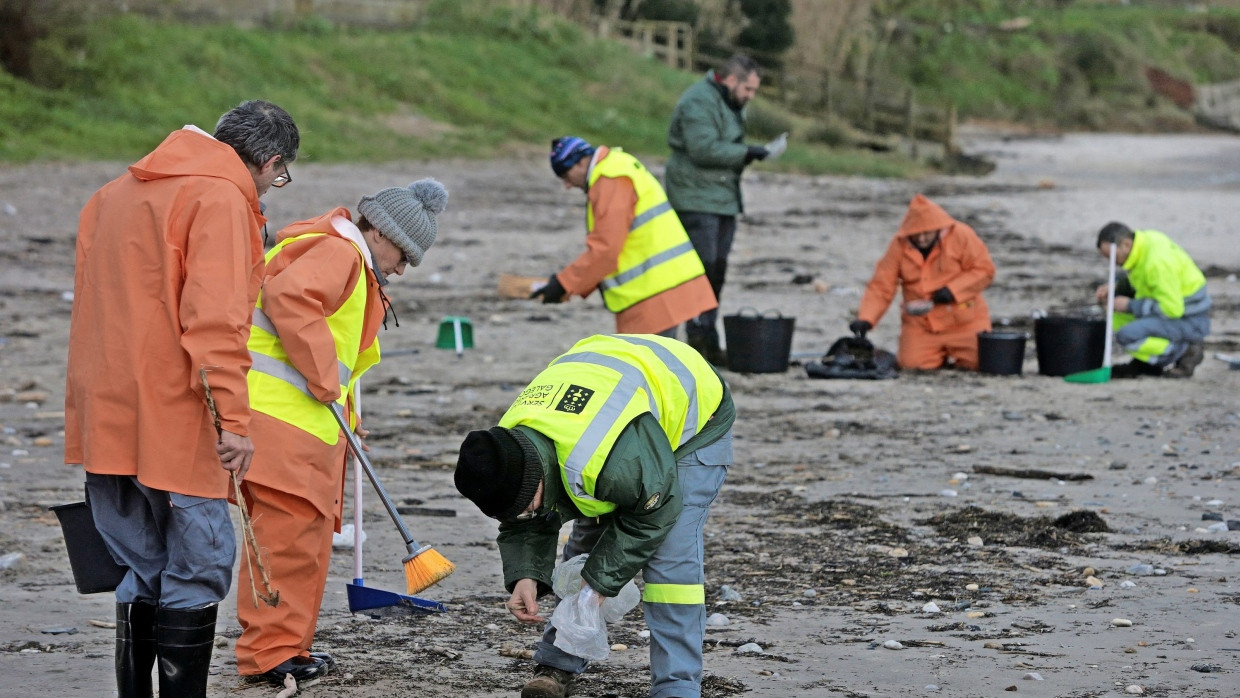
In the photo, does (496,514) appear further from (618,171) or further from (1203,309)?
(1203,309)

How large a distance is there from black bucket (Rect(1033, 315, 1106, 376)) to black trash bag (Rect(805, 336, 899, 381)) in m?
1.01

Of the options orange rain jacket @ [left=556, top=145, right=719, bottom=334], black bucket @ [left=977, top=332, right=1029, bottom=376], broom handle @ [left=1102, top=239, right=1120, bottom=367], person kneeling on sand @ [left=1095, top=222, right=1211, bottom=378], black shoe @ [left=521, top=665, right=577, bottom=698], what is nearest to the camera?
black shoe @ [left=521, top=665, right=577, bottom=698]

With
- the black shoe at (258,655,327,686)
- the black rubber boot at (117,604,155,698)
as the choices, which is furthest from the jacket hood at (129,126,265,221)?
the black shoe at (258,655,327,686)

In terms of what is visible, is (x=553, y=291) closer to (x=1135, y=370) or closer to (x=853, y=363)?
(x=853, y=363)

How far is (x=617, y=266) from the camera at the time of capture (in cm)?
849

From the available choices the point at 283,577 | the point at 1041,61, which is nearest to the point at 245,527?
the point at 283,577

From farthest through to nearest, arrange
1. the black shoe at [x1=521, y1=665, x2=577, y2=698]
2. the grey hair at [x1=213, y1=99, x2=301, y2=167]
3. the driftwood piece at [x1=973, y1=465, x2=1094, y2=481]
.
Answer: the driftwood piece at [x1=973, y1=465, x2=1094, y2=481] → the black shoe at [x1=521, y1=665, x2=577, y2=698] → the grey hair at [x1=213, y1=99, x2=301, y2=167]

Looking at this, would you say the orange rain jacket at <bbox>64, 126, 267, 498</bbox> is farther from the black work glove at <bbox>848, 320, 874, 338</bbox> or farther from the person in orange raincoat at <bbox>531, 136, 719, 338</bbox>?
the black work glove at <bbox>848, 320, 874, 338</bbox>

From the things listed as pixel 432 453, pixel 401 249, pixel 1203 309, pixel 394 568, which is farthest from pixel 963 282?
pixel 401 249

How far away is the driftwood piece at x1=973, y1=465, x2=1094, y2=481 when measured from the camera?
740 cm

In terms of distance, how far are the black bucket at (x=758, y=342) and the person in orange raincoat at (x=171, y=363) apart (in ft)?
20.9

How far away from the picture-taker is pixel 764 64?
35125 mm

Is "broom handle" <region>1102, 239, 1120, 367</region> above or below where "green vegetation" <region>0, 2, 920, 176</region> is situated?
below

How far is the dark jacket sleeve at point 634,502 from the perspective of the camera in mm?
3852
